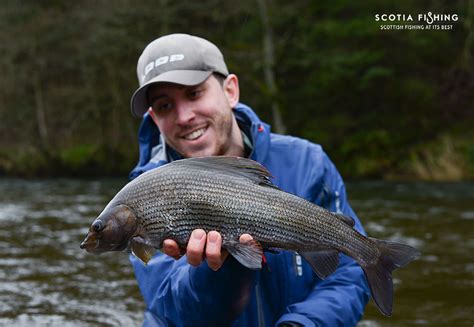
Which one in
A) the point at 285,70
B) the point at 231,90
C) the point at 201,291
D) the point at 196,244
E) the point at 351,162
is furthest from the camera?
the point at 285,70

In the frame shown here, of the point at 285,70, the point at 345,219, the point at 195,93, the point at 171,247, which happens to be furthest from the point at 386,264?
the point at 285,70

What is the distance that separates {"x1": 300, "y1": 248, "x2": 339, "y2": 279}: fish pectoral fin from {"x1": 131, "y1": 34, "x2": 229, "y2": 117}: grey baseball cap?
4.15 ft

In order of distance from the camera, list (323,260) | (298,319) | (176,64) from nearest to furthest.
Result: (323,260)
(298,319)
(176,64)

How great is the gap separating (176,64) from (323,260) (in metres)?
1.49

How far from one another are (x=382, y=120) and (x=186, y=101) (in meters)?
22.2

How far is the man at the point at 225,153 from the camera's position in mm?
3611

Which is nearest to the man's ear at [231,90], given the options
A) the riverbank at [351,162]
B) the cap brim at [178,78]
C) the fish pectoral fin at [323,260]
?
the cap brim at [178,78]

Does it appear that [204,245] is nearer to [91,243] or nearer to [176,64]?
[91,243]

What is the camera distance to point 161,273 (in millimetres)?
3746

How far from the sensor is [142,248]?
3006 mm

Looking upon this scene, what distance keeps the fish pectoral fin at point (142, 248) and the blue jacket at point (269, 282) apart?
0.92ft

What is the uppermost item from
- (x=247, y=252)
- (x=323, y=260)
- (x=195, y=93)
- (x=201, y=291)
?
(x=195, y=93)

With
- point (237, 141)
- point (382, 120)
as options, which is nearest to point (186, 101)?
point (237, 141)

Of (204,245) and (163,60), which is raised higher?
(163,60)
